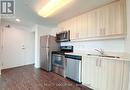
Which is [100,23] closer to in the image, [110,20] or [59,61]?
[110,20]

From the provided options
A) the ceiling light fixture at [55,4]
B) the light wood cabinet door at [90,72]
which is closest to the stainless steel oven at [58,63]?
the light wood cabinet door at [90,72]

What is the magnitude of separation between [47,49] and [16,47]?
7.31ft

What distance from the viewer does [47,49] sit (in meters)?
5.09

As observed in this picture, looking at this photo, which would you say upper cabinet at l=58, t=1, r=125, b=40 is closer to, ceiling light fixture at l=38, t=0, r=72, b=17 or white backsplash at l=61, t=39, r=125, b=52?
white backsplash at l=61, t=39, r=125, b=52

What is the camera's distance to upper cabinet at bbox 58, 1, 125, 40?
2.72 m

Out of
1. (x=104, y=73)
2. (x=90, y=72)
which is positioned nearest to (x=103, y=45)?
(x=90, y=72)

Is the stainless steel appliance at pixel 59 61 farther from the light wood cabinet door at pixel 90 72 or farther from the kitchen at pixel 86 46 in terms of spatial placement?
the light wood cabinet door at pixel 90 72

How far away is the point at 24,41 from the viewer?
662 centimetres

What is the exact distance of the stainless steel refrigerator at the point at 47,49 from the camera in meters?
5.08

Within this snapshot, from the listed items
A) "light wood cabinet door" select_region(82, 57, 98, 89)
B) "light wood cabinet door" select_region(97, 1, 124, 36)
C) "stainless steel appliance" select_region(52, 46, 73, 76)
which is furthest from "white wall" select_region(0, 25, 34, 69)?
"light wood cabinet door" select_region(97, 1, 124, 36)

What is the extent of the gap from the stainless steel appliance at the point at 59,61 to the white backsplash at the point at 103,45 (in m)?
0.61

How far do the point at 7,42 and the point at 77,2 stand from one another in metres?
4.49

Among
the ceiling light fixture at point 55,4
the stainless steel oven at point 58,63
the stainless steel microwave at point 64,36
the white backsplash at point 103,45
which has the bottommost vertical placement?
the stainless steel oven at point 58,63

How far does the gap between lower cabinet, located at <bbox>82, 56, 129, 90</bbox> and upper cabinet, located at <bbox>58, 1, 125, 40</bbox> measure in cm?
80
